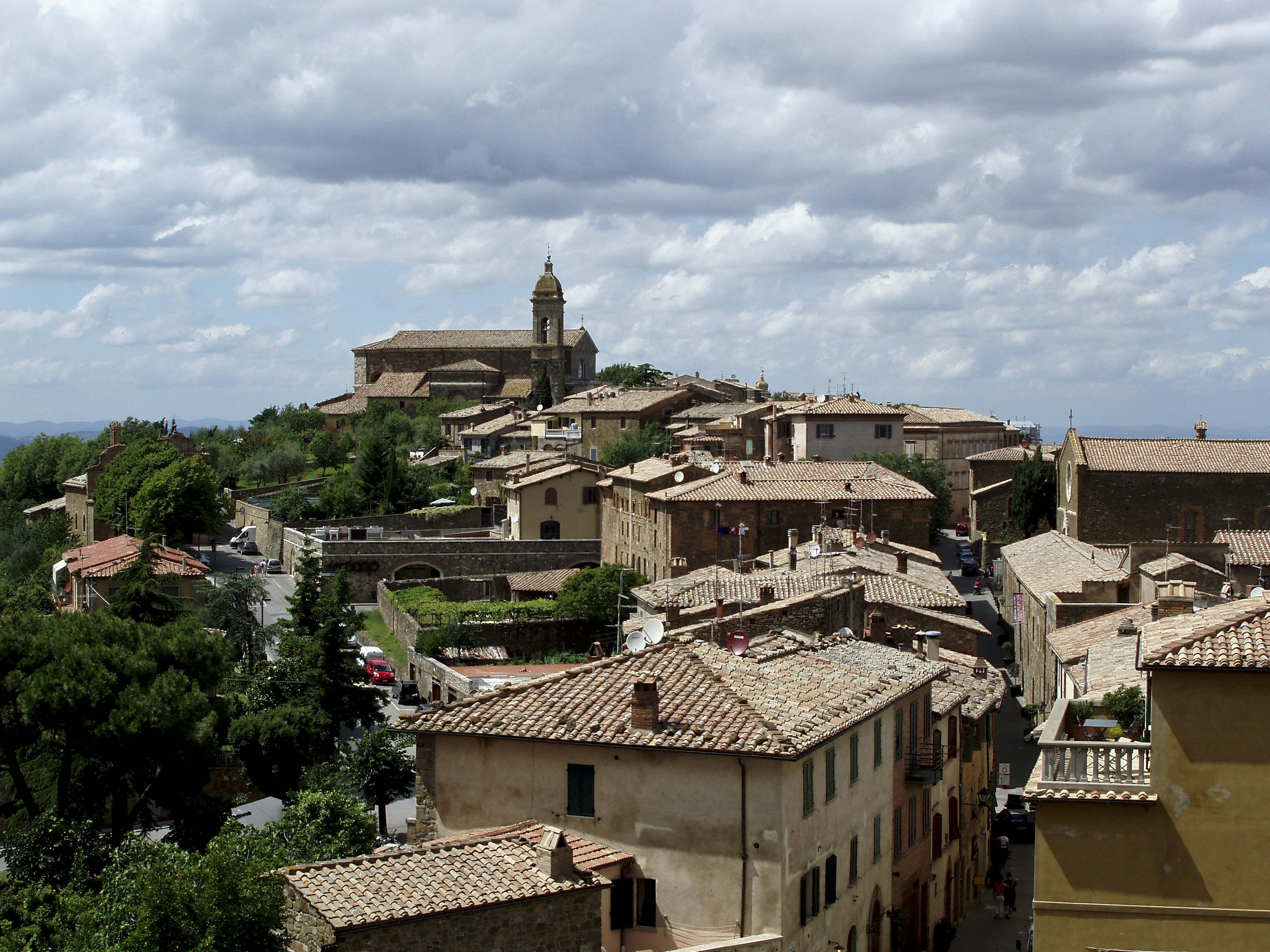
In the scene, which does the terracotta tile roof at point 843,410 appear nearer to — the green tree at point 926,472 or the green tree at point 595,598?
the green tree at point 926,472

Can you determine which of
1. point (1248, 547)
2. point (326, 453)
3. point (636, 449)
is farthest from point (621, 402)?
point (1248, 547)

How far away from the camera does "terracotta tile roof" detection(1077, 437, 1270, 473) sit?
59969mm

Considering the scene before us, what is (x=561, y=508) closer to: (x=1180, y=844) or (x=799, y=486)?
(x=799, y=486)

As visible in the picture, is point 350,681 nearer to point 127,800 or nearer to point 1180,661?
point 127,800

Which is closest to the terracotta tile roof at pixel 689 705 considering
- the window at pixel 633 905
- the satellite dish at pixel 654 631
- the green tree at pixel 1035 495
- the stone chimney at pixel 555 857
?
the window at pixel 633 905

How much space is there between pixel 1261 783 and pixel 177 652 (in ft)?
85.1

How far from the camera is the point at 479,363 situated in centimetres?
13288

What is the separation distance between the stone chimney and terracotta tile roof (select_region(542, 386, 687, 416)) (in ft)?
260

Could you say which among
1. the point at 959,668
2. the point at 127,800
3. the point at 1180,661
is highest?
the point at 1180,661

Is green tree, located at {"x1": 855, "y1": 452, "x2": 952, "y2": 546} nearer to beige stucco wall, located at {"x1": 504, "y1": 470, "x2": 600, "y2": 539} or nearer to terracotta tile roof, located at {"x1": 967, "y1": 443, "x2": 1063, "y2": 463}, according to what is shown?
terracotta tile roof, located at {"x1": 967, "y1": 443, "x2": 1063, "y2": 463}

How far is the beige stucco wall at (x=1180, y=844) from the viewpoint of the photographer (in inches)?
525

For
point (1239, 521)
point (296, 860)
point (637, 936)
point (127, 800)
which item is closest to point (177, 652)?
point (127, 800)

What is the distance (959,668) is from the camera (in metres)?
32.8

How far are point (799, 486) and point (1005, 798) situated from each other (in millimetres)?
24092
